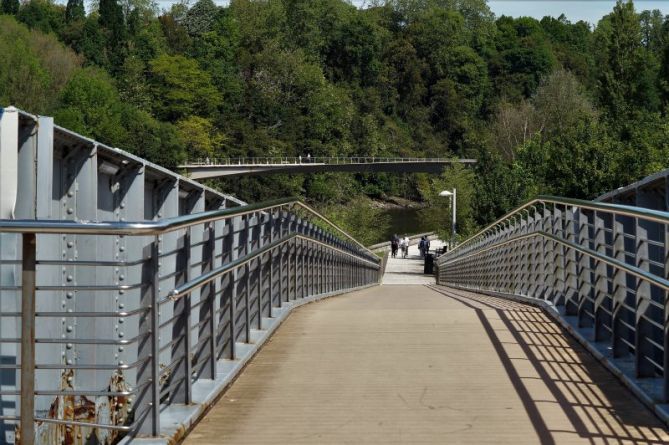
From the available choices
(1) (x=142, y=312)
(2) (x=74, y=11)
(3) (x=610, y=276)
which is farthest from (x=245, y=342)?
(2) (x=74, y=11)

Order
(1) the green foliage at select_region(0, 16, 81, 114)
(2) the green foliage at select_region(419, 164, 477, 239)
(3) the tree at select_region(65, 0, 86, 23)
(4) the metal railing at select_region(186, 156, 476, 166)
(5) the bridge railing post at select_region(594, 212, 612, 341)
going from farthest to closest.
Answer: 1. (3) the tree at select_region(65, 0, 86, 23)
2. (4) the metal railing at select_region(186, 156, 476, 166)
3. (1) the green foliage at select_region(0, 16, 81, 114)
4. (2) the green foliage at select_region(419, 164, 477, 239)
5. (5) the bridge railing post at select_region(594, 212, 612, 341)

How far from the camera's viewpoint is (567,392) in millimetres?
7406

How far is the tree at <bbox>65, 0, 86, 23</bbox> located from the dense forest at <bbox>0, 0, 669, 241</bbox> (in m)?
0.39

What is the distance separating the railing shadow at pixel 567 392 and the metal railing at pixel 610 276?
7.4 inches

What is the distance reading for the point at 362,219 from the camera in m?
80.1

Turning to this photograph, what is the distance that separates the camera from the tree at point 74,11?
148 meters

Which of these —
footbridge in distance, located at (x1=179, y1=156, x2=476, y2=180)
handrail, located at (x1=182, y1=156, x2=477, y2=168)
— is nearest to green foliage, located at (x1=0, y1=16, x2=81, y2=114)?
footbridge in distance, located at (x1=179, y1=156, x2=476, y2=180)

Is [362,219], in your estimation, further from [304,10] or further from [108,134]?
[304,10]

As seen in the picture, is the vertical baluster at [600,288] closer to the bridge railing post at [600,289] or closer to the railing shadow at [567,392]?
the bridge railing post at [600,289]

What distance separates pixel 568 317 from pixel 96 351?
172 inches

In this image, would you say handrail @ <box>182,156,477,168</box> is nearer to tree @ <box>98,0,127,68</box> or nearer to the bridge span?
tree @ <box>98,0,127,68</box>

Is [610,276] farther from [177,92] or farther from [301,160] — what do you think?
[177,92]

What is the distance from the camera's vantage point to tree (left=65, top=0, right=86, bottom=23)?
14777 cm

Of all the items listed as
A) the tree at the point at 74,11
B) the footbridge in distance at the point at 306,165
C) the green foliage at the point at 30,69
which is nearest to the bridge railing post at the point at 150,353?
the green foliage at the point at 30,69
